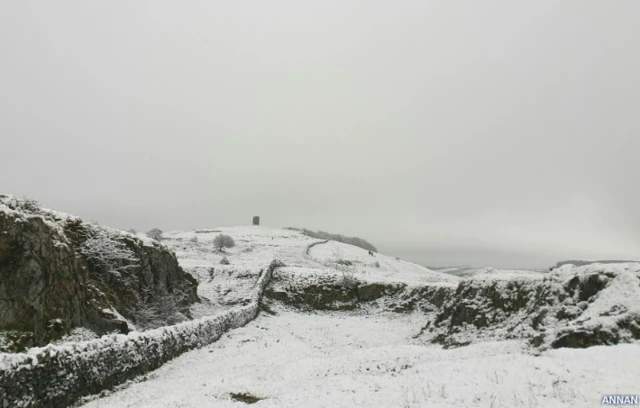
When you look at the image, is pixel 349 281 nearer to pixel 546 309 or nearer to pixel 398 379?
pixel 546 309

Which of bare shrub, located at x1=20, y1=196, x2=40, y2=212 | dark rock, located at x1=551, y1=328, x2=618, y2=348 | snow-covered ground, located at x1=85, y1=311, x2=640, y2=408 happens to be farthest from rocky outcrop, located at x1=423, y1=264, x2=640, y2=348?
bare shrub, located at x1=20, y1=196, x2=40, y2=212

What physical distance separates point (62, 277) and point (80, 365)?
953cm

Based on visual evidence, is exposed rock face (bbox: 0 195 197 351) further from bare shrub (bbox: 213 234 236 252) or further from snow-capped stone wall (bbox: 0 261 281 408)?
bare shrub (bbox: 213 234 236 252)

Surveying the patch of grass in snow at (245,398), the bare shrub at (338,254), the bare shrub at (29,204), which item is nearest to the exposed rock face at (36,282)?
the bare shrub at (29,204)

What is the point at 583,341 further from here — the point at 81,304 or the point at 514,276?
the point at 81,304

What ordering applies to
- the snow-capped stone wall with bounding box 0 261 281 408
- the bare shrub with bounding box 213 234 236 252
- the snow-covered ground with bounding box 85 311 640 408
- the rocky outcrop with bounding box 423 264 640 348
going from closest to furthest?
the snow-covered ground with bounding box 85 311 640 408 < the snow-capped stone wall with bounding box 0 261 281 408 < the rocky outcrop with bounding box 423 264 640 348 < the bare shrub with bounding box 213 234 236 252

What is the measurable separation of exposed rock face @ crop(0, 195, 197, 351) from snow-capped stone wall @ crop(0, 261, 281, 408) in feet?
15.8

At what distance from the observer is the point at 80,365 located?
532 inches

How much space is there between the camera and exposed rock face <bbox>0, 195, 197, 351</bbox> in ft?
59.8

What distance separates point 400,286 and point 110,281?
1316 inches

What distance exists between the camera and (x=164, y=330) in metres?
20.3

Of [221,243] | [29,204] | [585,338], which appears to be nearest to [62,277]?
[29,204]

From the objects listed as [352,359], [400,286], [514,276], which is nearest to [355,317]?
[400,286]

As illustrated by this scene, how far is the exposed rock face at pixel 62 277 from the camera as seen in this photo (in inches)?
717
